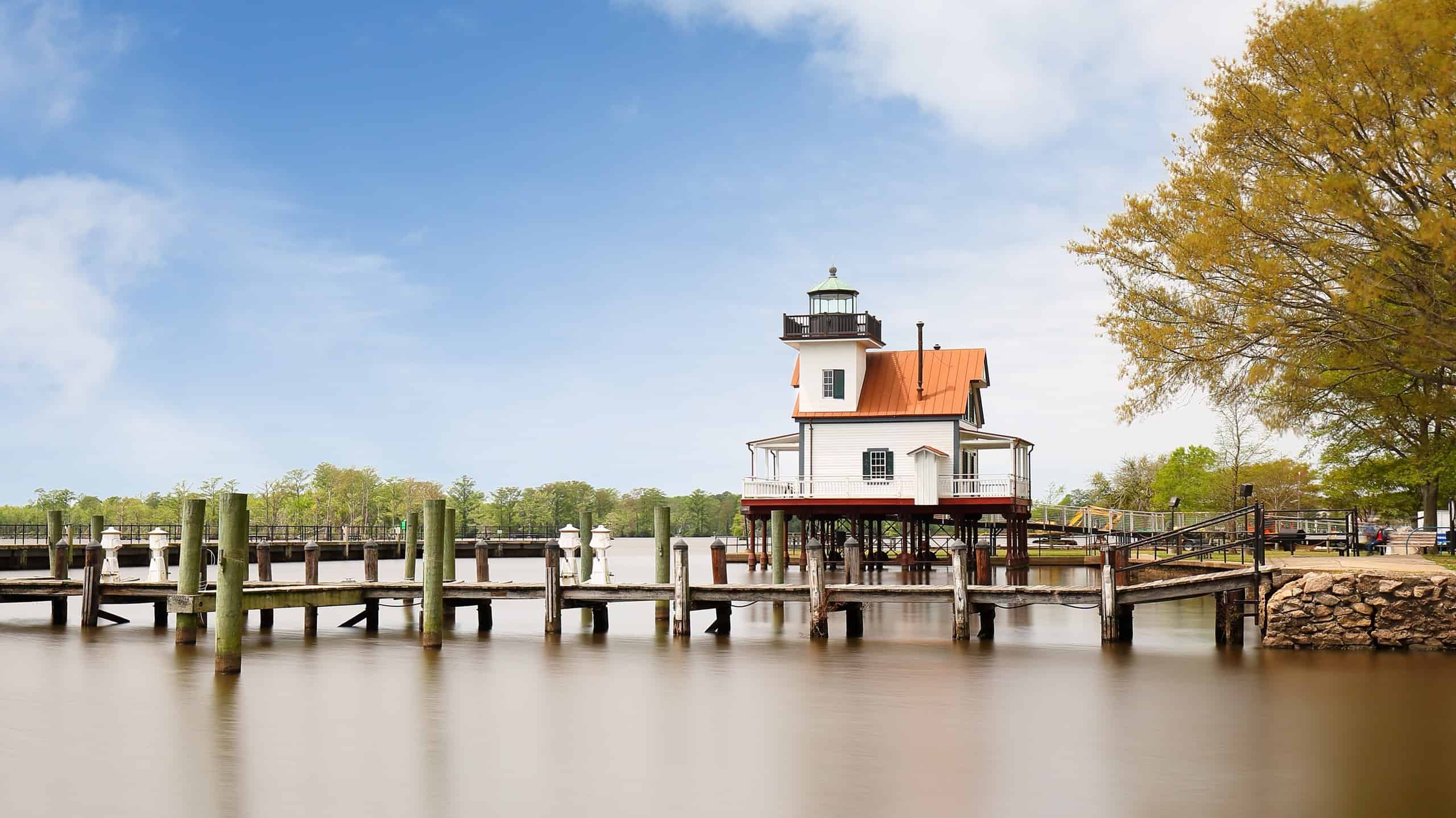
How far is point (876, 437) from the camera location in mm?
44750

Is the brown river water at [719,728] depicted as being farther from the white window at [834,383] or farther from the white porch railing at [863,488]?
the white window at [834,383]

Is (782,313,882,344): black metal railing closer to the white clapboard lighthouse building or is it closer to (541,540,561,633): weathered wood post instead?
the white clapboard lighthouse building

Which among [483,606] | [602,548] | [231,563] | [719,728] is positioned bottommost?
[719,728]

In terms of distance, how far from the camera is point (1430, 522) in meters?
38.8

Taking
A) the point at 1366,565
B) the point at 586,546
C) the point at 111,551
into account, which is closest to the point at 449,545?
the point at 586,546

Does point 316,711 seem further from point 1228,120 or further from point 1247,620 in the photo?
point 1247,620

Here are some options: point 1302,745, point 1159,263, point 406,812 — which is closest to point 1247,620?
point 1159,263

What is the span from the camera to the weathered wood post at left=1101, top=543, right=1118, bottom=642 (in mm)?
21594

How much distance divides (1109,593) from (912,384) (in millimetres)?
24433

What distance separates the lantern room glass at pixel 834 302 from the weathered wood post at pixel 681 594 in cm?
2428

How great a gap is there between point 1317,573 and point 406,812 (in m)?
15.7

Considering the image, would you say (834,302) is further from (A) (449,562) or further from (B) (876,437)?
(A) (449,562)

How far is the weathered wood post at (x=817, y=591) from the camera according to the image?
22312mm

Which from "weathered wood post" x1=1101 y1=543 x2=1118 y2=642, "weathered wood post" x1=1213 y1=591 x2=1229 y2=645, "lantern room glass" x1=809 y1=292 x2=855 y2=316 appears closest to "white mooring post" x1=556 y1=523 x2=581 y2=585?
"weathered wood post" x1=1101 y1=543 x2=1118 y2=642
